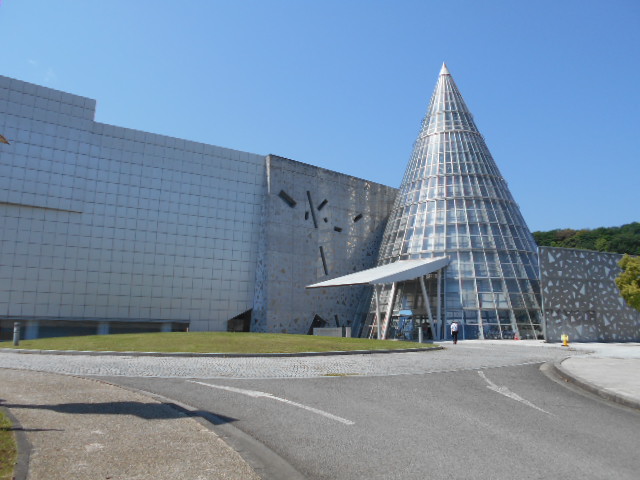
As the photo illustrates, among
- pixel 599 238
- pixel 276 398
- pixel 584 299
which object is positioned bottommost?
pixel 276 398

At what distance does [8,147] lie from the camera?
36.0m

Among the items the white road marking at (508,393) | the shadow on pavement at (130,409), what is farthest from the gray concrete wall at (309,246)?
the shadow on pavement at (130,409)

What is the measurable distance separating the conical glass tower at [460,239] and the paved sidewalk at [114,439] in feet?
104

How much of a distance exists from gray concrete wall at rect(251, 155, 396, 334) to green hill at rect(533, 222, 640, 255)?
51.8 m

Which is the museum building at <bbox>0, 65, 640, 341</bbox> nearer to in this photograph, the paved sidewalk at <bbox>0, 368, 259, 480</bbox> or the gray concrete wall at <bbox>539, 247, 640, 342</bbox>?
the gray concrete wall at <bbox>539, 247, 640, 342</bbox>

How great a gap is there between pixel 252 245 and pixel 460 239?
18.5 metres

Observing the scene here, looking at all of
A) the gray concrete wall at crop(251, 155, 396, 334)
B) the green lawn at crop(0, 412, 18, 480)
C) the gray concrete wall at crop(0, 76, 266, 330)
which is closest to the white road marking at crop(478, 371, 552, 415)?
the green lawn at crop(0, 412, 18, 480)

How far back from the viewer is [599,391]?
10.9 m

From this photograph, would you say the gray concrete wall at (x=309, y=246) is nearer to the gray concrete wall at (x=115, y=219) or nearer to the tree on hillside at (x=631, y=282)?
the gray concrete wall at (x=115, y=219)

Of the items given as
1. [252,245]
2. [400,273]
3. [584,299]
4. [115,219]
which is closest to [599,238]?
[584,299]

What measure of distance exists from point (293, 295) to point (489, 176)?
2135 cm

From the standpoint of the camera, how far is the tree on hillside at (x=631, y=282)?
36406 mm

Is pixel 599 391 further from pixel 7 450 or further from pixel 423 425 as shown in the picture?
pixel 7 450

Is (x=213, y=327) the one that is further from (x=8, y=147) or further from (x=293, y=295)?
(x=8, y=147)
